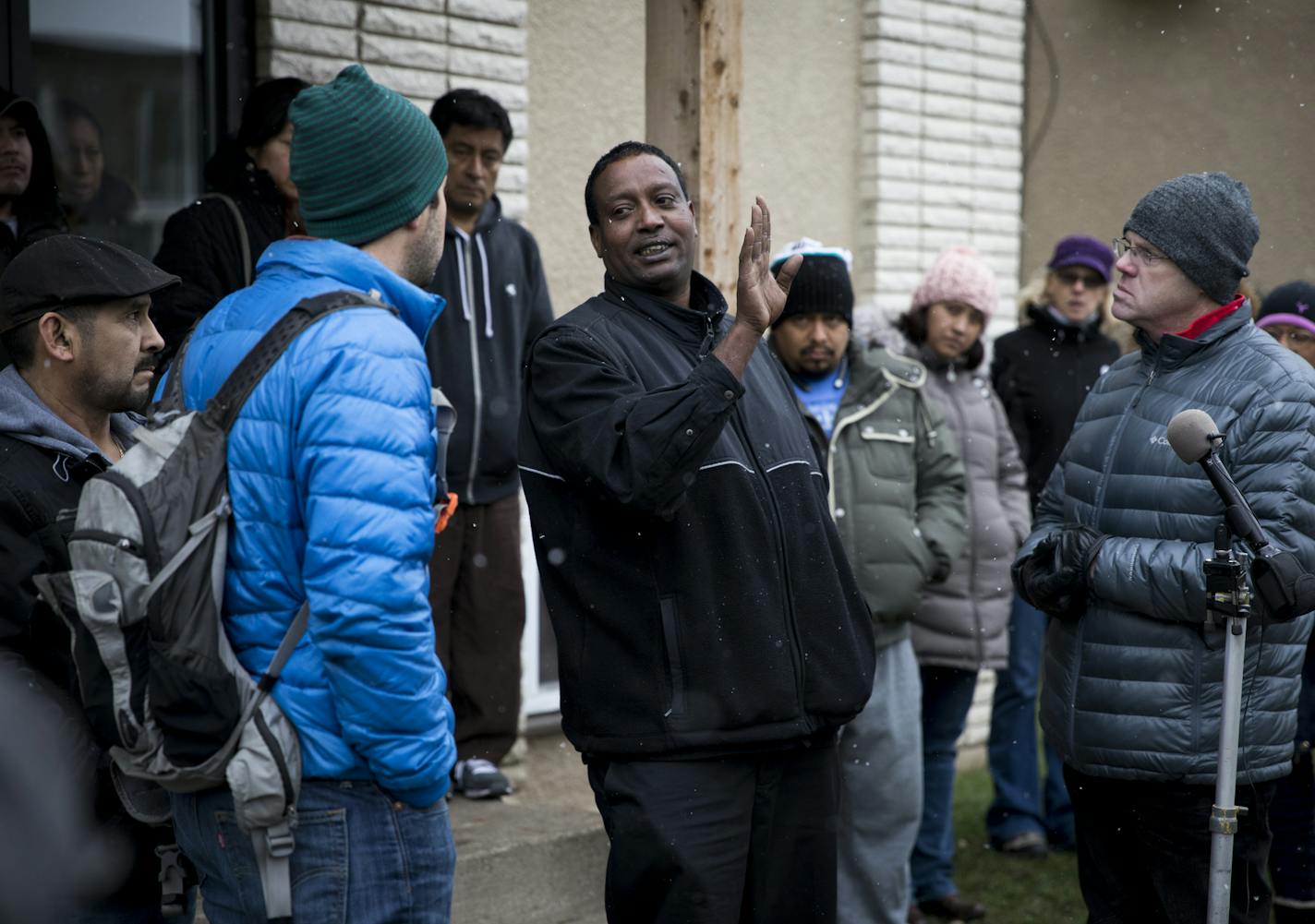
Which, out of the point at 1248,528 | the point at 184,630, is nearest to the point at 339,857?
the point at 184,630

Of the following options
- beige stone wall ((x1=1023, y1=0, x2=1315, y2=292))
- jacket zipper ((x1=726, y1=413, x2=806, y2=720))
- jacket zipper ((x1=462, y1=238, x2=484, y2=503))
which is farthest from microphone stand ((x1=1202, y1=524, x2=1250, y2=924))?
beige stone wall ((x1=1023, y1=0, x2=1315, y2=292))

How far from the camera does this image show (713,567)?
130 inches

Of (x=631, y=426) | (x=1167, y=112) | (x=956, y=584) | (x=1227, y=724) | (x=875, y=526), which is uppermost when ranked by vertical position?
(x=1167, y=112)

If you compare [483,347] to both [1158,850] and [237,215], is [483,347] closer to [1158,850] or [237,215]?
[237,215]

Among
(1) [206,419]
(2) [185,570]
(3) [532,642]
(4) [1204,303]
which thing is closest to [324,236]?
(1) [206,419]

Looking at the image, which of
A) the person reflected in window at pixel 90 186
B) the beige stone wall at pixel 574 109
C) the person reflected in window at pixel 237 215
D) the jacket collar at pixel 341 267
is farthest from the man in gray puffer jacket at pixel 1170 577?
the person reflected in window at pixel 90 186

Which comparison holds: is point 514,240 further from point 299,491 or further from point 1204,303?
point 299,491

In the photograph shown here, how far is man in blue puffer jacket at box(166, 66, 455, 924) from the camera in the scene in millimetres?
2561

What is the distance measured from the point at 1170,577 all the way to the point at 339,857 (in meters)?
2.14

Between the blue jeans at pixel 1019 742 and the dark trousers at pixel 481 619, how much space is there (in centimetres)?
249

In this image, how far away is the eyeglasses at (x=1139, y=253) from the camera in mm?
3871

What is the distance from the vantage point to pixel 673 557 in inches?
129

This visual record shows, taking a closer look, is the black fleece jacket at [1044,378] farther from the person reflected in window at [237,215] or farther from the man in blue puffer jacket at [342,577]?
the man in blue puffer jacket at [342,577]

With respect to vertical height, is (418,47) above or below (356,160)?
above
